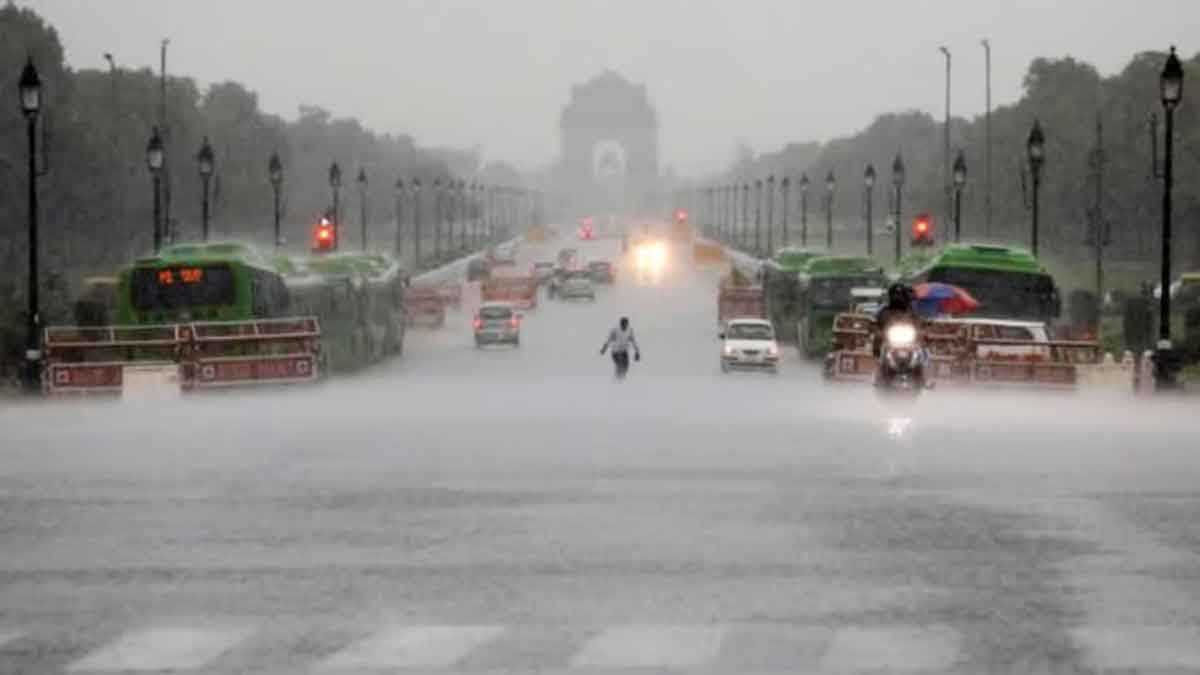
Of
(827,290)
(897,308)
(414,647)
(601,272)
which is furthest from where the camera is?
(601,272)

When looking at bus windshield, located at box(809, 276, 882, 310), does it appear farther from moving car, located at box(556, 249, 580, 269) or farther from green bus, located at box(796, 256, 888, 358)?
moving car, located at box(556, 249, 580, 269)

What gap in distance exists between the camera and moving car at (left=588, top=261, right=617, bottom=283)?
12925 centimetres

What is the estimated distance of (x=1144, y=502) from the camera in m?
19.1

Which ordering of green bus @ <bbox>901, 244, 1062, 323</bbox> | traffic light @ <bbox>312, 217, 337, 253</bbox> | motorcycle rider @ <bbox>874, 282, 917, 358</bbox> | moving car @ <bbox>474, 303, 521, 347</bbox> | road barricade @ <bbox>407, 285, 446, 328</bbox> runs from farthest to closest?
road barricade @ <bbox>407, 285, 446, 328</bbox>, moving car @ <bbox>474, 303, 521, 347</bbox>, traffic light @ <bbox>312, 217, 337, 253</bbox>, green bus @ <bbox>901, 244, 1062, 323</bbox>, motorcycle rider @ <bbox>874, 282, 917, 358</bbox>

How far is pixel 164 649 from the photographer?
39.7 ft

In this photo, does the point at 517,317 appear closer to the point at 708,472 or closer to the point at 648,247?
the point at 708,472

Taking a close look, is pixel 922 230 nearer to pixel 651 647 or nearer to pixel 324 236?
pixel 324 236

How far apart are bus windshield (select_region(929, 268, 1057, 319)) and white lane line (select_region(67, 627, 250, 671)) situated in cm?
3971

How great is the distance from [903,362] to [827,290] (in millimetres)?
28646

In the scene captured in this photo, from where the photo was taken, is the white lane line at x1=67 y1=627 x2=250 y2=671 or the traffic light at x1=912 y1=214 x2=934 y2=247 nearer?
the white lane line at x1=67 y1=627 x2=250 y2=671

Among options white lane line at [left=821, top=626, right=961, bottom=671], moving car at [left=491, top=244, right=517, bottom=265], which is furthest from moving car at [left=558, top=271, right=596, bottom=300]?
white lane line at [left=821, top=626, right=961, bottom=671]

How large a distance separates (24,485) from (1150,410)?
18.0m

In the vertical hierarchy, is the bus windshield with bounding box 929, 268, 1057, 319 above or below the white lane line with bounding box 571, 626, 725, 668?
above

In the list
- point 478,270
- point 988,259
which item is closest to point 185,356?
point 988,259
